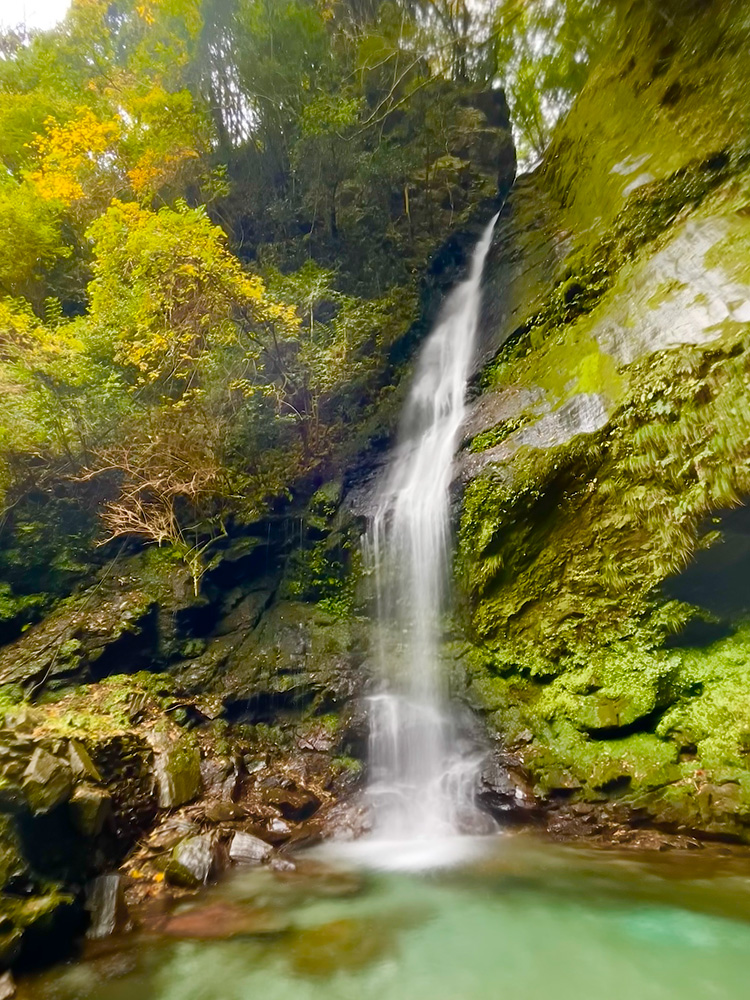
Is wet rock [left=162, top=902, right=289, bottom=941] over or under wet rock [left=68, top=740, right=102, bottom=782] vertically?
under

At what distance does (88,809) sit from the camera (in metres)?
4.96

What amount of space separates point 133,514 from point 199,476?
1301 millimetres

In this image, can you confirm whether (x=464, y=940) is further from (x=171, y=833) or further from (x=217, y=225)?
(x=217, y=225)

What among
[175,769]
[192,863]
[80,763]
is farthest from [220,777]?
[80,763]

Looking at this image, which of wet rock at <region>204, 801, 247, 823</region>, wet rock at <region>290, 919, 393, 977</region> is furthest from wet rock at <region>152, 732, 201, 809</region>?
wet rock at <region>290, 919, 393, 977</region>

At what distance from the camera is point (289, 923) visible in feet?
14.0

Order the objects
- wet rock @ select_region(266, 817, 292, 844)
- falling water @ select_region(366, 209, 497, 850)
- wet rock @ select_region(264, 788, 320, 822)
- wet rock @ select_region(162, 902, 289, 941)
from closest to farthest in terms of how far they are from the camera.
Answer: wet rock @ select_region(162, 902, 289, 941) < wet rock @ select_region(266, 817, 292, 844) < falling water @ select_region(366, 209, 497, 850) < wet rock @ select_region(264, 788, 320, 822)

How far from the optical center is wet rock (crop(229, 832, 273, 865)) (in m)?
5.58

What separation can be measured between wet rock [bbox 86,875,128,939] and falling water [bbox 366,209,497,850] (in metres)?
2.88

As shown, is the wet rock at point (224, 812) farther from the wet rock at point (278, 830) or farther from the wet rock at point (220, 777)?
the wet rock at point (278, 830)

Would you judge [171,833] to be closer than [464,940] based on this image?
No

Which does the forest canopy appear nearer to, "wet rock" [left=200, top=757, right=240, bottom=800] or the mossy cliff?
"wet rock" [left=200, top=757, right=240, bottom=800]

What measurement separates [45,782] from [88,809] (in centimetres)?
55

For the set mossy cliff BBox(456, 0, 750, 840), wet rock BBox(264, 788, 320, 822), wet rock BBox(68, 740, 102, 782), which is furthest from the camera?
wet rock BBox(264, 788, 320, 822)
